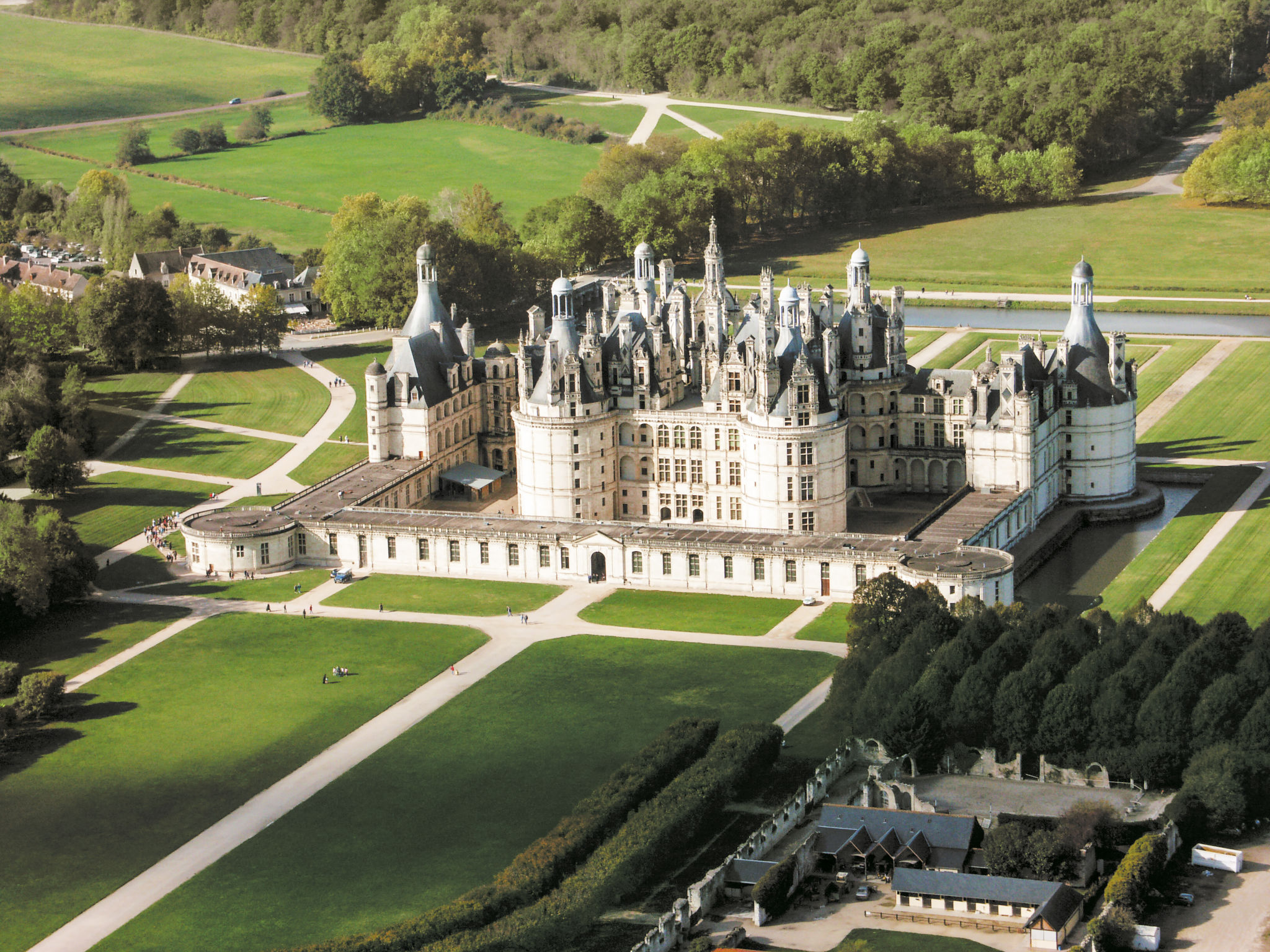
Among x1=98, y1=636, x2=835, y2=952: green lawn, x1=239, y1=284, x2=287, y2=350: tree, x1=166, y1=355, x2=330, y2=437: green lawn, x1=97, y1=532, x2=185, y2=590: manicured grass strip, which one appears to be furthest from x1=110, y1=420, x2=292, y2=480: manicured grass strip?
x1=98, y1=636, x2=835, y2=952: green lawn

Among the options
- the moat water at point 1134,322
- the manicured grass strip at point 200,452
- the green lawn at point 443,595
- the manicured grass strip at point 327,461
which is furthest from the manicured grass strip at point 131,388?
the moat water at point 1134,322

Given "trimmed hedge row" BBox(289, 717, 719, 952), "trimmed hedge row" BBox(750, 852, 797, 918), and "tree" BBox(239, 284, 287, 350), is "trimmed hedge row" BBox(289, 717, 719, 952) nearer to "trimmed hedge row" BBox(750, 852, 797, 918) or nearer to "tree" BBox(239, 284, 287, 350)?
"trimmed hedge row" BBox(750, 852, 797, 918)

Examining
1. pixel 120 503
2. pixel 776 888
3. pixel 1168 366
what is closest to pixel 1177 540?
pixel 1168 366

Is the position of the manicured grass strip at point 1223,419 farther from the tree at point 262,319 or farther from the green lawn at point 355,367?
the tree at point 262,319

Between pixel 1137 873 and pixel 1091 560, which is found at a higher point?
pixel 1091 560

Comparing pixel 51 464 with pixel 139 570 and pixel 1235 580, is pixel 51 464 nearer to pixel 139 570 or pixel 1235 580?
pixel 139 570

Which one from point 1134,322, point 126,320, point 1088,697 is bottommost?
point 1088,697
